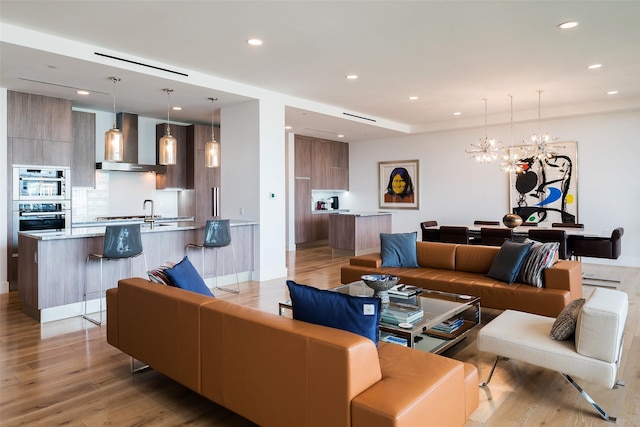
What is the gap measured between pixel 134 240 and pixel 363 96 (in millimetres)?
4215

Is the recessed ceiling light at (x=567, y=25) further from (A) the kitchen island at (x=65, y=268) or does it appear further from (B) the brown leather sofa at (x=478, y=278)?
(A) the kitchen island at (x=65, y=268)

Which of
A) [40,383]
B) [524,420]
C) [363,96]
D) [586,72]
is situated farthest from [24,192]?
[586,72]

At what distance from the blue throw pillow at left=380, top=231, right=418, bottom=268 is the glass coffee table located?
3.83ft

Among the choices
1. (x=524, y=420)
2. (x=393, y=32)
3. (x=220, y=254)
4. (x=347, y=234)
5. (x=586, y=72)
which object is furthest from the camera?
(x=347, y=234)

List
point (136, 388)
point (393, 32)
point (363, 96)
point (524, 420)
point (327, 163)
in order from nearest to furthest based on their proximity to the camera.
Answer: point (524, 420), point (136, 388), point (393, 32), point (363, 96), point (327, 163)

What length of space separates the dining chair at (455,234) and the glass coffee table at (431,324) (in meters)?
2.73

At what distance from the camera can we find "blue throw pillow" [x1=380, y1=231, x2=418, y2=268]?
5.18 m

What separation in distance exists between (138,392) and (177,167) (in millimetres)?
5612

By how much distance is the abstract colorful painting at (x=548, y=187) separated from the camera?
7.92m

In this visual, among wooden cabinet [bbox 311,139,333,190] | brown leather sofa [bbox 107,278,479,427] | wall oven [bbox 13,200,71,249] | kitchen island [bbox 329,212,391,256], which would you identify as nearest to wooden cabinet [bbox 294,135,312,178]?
wooden cabinet [bbox 311,139,333,190]

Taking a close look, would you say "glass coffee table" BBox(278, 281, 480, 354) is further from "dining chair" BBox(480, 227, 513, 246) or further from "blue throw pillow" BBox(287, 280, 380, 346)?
"dining chair" BBox(480, 227, 513, 246)

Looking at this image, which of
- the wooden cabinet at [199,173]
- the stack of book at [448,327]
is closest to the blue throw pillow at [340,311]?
the stack of book at [448,327]

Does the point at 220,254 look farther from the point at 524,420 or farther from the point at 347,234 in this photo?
the point at 524,420

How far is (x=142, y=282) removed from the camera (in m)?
2.89
